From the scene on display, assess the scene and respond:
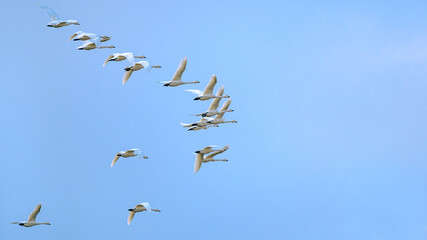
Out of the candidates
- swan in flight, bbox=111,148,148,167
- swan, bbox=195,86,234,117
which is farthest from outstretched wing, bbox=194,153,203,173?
swan in flight, bbox=111,148,148,167

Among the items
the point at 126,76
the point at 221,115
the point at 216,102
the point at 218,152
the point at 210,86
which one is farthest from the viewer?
the point at 221,115

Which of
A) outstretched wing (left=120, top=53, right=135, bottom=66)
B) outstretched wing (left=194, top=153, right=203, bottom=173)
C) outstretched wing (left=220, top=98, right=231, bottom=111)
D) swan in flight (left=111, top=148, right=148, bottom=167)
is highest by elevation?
outstretched wing (left=220, top=98, right=231, bottom=111)

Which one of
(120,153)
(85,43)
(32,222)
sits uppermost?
(85,43)

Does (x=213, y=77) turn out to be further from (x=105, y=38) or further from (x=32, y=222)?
(x=32, y=222)

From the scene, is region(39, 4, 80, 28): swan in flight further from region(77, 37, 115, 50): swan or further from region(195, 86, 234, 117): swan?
region(195, 86, 234, 117): swan

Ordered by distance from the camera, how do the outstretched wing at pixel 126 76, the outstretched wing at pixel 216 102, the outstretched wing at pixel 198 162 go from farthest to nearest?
1. the outstretched wing at pixel 216 102
2. the outstretched wing at pixel 126 76
3. the outstretched wing at pixel 198 162

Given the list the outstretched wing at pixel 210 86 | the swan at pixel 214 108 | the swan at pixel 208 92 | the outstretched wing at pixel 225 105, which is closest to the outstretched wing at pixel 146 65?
the swan at pixel 208 92

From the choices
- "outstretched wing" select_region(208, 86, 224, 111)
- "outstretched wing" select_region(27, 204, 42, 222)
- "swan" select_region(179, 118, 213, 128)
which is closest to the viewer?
"swan" select_region(179, 118, 213, 128)

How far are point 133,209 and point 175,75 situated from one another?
8892 mm

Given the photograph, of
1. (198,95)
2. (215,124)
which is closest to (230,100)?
(215,124)

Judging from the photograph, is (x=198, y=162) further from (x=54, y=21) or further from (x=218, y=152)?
(x=54, y=21)

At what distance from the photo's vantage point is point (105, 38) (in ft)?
234

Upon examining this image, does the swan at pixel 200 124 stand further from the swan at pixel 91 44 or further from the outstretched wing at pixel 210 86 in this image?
the swan at pixel 91 44

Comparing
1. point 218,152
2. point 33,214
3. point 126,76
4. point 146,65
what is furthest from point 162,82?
point 33,214
